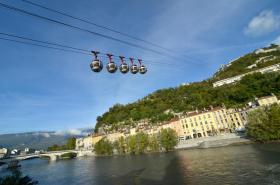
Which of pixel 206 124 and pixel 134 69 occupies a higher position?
pixel 206 124

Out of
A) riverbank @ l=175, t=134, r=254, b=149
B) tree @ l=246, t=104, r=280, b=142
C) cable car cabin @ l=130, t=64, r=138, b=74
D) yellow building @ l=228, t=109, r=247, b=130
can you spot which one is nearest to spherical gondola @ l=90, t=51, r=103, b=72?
cable car cabin @ l=130, t=64, r=138, b=74

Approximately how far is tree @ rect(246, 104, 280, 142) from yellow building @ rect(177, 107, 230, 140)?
1096 inches

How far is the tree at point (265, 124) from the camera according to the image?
171ft

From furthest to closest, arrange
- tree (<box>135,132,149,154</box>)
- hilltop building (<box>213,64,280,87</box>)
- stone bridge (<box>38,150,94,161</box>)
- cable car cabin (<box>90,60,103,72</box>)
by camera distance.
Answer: stone bridge (<box>38,150,94,161</box>) → hilltop building (<box>213,64,280,87</box>) → tree (<box>135,132,149,154</box>) → cable car cabin (<box>90,60,103,72</box>)

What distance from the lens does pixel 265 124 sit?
53.5 metres

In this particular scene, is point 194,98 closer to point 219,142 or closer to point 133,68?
point 219,142

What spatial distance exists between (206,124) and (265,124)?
3403 centimetres

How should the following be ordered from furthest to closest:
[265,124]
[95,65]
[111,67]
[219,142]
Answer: [219,142] → [265,124] → [111,67] → [95,65]

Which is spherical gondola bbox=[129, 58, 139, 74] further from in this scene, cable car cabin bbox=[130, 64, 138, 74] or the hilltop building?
the hilltop building

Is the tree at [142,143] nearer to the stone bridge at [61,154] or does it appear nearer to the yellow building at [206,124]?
the yellow building at [206,124]

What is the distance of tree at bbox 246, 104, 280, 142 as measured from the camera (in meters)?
52.1

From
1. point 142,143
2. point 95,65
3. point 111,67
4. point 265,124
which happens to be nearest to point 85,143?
point 142,143

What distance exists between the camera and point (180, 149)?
2876 inches

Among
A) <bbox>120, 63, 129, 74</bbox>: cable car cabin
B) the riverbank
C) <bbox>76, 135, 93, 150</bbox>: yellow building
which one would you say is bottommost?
the riverbank
